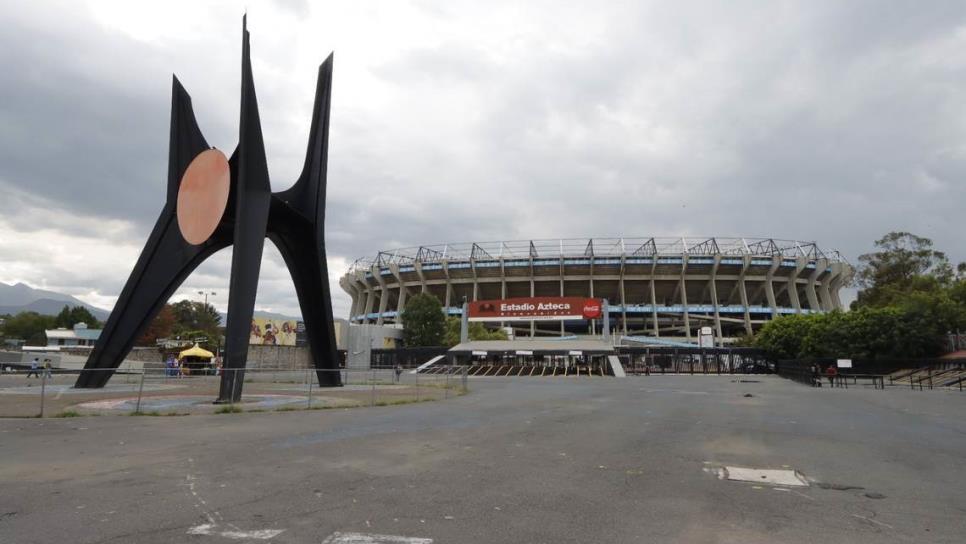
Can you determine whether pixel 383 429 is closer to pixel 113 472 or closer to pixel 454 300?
pixel 113 472

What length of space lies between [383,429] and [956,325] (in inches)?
1905

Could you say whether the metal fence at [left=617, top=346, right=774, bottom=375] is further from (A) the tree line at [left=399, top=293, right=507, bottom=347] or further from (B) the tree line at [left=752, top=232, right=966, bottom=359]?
(A) the tree line at [left=399, top=293, right=507, bottom=347]

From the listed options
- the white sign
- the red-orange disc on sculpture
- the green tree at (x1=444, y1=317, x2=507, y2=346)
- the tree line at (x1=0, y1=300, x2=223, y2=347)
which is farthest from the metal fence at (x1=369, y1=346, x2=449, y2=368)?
the tree line at (x1=0, y1=300, x2=223, y2=347)

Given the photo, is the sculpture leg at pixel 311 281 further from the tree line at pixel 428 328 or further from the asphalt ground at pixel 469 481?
the tree line at pixel 428 328

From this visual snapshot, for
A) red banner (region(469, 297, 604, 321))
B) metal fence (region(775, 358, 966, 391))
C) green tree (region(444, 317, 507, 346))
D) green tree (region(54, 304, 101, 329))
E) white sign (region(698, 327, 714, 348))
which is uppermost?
green tree (region(54, 304, 101, 329))

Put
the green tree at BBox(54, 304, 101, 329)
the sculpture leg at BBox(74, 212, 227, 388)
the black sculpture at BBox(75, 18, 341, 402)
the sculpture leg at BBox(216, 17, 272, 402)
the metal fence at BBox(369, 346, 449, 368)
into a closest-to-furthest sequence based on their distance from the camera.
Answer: the sculpture leg at BBox(216, 17, 272, 402) < the black sculpture at BBox(75, 18, 341, 402) < the sculpture leg at BBox(74, 212, 227, 388) < the metal fence at BBox(369, 346, 449, 368) < the green tree at BBox(54, 304, 101, 329)

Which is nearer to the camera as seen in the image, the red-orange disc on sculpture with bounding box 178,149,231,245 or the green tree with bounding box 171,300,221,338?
the red-orange disc on sculpture with bounding box 178,149,231,245

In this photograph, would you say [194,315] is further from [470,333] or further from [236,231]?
[236,231]

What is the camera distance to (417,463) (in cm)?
795

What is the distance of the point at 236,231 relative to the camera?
20000mm

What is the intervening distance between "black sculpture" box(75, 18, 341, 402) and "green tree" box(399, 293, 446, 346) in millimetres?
43244

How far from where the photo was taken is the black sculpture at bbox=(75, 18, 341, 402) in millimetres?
20031

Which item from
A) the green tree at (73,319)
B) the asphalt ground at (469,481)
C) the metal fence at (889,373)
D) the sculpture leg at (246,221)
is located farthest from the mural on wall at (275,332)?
the green tree at (73,319)

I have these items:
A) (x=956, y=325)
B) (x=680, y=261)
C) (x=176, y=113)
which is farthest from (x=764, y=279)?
→ (x=176, y=113)
